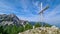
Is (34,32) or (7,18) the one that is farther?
(7,18)

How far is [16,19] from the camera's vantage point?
66.9 ft

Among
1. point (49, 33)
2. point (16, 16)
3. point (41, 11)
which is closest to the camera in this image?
point (49, 33)

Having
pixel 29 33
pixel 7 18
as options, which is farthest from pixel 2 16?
pixel 29 33

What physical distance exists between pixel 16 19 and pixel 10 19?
0.75 metres

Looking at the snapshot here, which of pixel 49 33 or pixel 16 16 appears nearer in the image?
pixel 49 33

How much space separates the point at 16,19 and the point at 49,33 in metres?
10.4

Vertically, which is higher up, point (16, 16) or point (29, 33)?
point (16, 16)

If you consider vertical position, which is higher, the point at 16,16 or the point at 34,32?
the point at 16,16

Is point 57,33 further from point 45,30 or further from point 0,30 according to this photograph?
point 0,30

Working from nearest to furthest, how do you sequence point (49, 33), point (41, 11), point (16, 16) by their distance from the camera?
1. point (49, 33)
2. point (41, 11)
3. point (16, 16)

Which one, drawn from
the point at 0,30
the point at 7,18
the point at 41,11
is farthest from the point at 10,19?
the point at 0,30

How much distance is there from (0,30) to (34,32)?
228 cm

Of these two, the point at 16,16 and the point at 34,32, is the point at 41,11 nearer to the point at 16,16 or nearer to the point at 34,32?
the point at 34,32

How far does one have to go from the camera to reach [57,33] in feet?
34.7
